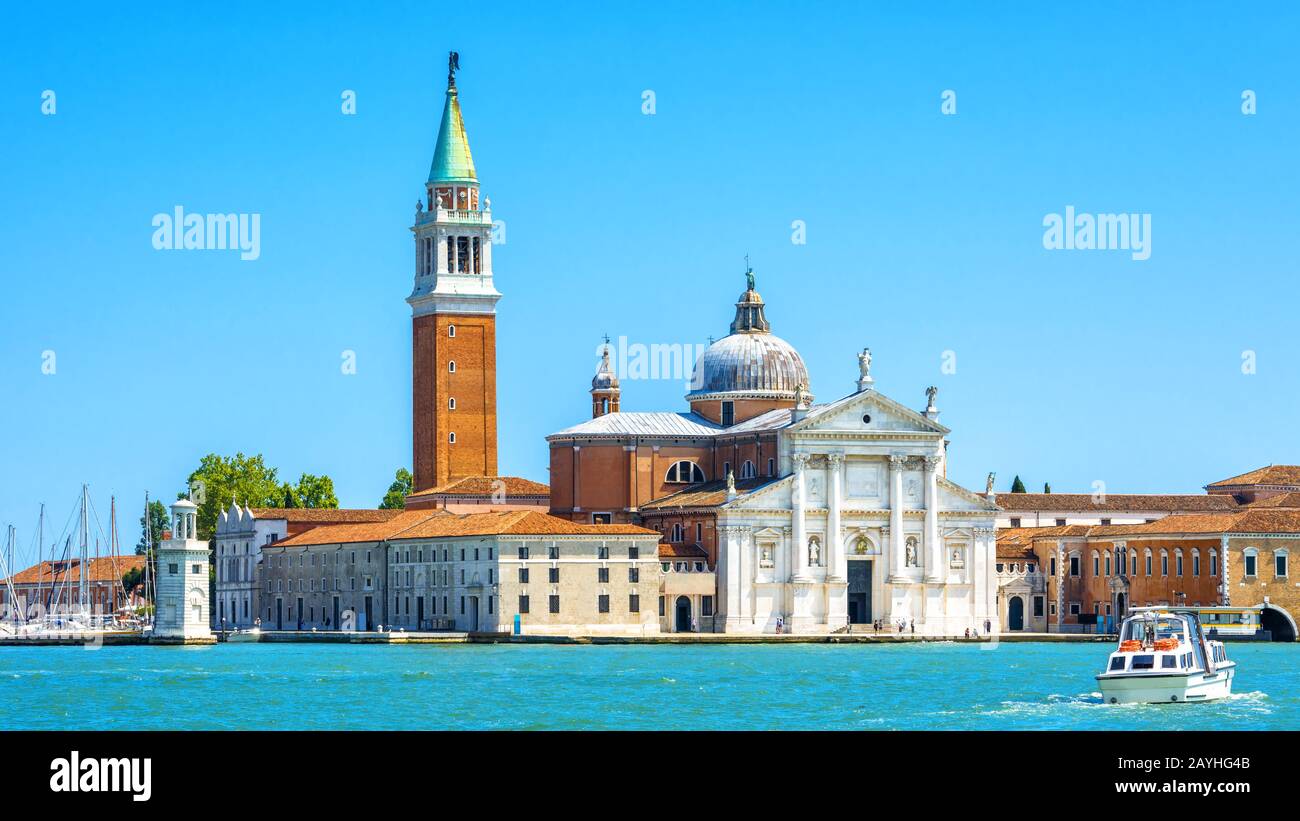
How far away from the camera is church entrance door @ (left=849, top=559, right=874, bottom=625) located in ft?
261

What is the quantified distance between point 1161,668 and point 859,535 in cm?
3758

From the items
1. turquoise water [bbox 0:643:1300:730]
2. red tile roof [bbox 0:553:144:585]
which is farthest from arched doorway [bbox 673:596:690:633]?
red tile roof [bbox 0:553:144:585]

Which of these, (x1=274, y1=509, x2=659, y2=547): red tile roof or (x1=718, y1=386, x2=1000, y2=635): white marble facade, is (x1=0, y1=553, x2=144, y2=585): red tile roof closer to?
(x1=274, y1=509, x2=659, y2=547): red tile roof

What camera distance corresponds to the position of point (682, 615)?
7844 cm

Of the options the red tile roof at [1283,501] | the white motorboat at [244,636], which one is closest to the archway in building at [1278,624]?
the red tile roof at [1283,501]

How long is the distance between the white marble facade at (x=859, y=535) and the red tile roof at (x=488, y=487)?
13.5m

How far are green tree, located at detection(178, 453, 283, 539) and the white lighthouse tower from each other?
2049 centimetres

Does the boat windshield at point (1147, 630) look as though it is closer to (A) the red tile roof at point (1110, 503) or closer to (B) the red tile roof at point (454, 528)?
(B) the red tile roof at point (454, 528)

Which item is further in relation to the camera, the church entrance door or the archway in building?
the church entrance door

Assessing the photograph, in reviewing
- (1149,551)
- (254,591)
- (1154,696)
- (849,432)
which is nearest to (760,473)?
(849,432)

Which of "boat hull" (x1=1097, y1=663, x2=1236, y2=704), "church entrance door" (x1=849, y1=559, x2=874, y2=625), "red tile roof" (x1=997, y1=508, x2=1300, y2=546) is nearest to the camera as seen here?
"boat hull" (x1=1097, y1=663, x2=1236, y2=704)

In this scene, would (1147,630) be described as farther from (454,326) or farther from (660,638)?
(454,326)

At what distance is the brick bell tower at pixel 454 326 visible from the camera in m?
90.2
